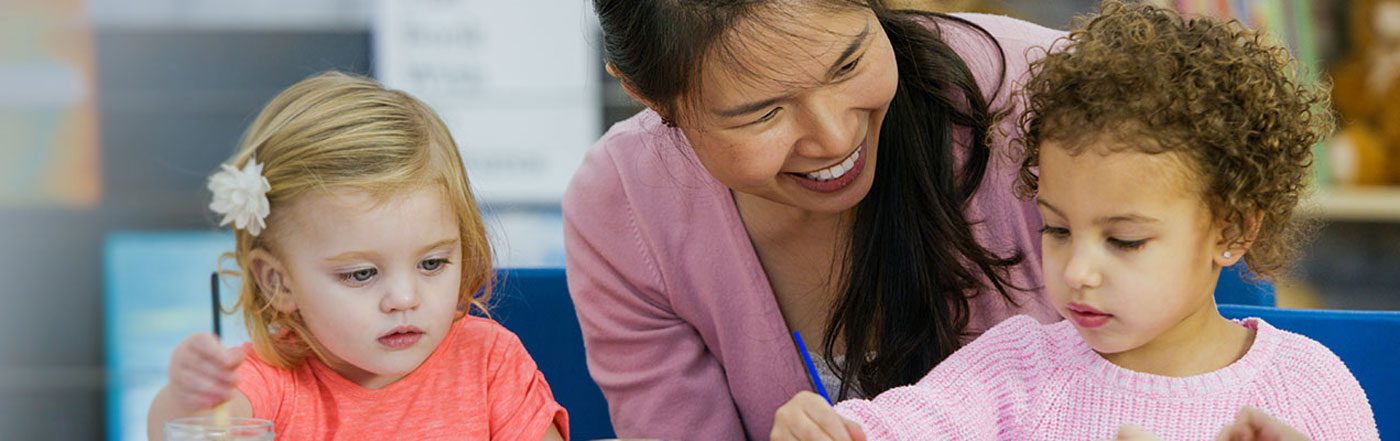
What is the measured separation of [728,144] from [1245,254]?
413 mm

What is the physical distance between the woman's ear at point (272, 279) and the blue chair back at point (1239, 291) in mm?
915

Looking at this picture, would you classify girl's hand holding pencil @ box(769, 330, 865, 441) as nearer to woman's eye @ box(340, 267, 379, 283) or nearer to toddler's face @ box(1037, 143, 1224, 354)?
toddler's face @ box(1037, 143, 1224, 354)

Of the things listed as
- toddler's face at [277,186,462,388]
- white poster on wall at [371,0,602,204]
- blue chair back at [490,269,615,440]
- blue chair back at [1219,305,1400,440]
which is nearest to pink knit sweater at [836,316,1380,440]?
blue chair back at [1219,305,1400,440]

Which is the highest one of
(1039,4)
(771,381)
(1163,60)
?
(1039,4)

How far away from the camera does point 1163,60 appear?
1121 mm

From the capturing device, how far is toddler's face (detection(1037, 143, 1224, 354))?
1.08 metres

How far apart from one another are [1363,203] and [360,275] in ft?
6.09

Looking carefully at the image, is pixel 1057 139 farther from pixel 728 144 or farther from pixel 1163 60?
pixel 728 144

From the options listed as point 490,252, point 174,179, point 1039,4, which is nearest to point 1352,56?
point 1039,4

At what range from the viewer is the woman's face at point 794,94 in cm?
125

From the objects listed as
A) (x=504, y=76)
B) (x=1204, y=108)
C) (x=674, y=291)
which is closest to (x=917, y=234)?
(x=674, y=291)

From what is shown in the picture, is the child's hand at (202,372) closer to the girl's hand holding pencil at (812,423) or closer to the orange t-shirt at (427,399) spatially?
the orange t-shirt at (427,399)

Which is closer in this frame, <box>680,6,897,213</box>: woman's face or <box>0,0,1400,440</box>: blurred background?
<box>680,6,897,213</box>: woman's face

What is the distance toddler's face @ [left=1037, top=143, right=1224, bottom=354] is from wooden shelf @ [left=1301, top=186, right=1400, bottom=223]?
1525 mm
